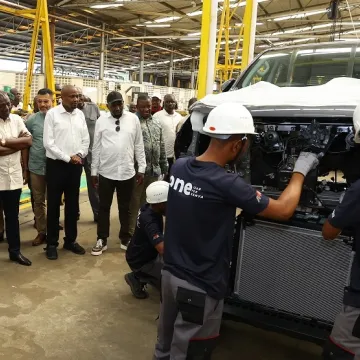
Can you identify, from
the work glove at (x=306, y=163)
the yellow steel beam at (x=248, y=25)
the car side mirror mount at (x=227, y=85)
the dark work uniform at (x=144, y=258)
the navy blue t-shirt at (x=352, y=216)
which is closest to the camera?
the navy blue t-shirt at (x=352, y=216)

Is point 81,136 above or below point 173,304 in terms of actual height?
above

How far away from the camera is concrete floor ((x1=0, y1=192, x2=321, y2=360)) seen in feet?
8.18

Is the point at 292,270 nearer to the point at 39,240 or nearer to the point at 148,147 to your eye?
the point at 148,147

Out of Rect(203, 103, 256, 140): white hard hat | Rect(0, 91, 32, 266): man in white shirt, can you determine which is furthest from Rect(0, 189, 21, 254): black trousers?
Rect(203, 103, 256, 140): white hard hat

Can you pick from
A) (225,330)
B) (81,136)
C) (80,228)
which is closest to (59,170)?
(81,136)

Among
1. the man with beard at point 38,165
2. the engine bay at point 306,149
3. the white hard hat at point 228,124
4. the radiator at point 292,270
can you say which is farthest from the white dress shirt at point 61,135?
the white hard hat at point 228,124

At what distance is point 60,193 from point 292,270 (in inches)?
100

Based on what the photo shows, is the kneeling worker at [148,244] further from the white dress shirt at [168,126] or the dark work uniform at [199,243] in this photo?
the white dress shirt at [168,126]

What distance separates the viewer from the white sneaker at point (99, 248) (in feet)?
13.3

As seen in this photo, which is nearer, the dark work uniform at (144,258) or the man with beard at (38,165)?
the dark work uniform at (144,258)

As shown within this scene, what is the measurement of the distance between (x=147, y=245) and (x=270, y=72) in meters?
2.16

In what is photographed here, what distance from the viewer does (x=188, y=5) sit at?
1330 centimetres

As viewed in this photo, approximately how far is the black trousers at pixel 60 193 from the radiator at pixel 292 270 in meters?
2.21

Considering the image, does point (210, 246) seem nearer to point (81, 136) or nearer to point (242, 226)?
point (242, 226)
